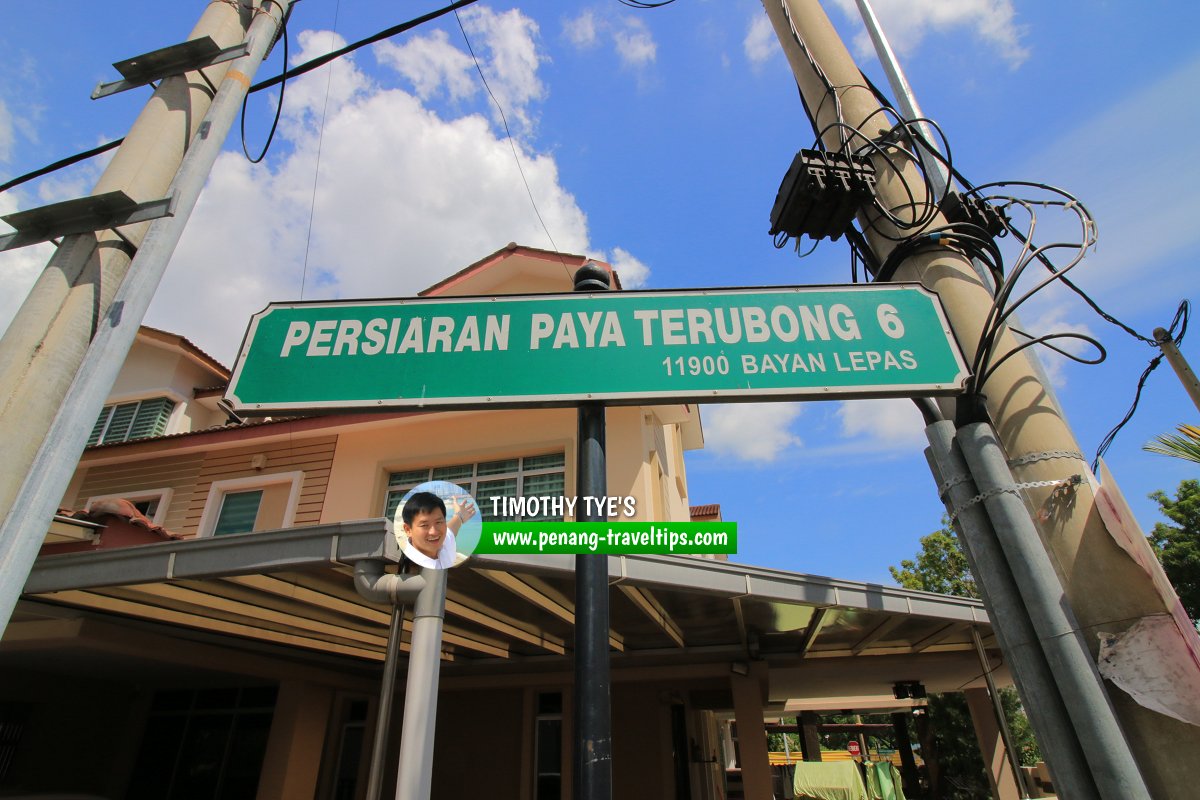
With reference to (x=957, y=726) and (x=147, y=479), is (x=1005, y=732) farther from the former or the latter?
(x=957, y=726)

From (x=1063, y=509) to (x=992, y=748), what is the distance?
943cm

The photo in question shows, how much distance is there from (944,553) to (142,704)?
964 inches

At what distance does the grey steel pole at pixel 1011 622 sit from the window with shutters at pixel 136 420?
13.8 metres

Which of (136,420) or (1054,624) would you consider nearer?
(1054,624)

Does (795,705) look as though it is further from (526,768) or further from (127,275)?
(127,275)

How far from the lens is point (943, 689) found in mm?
10914

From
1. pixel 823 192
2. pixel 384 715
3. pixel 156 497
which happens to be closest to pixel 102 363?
pixel 384 715

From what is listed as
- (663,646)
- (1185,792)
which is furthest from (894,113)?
(663,646)

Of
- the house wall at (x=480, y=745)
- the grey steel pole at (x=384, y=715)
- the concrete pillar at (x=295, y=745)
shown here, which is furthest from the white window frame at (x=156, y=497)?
the grey steel pole at (x=384, y=715)

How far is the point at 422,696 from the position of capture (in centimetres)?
258

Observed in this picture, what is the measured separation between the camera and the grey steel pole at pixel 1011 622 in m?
1.52

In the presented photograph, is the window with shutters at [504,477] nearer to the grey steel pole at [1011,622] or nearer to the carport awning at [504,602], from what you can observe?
the carport awning at [504,602]

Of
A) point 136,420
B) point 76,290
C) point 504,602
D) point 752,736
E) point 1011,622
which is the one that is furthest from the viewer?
point 136,420

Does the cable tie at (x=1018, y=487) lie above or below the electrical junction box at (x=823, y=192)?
below
